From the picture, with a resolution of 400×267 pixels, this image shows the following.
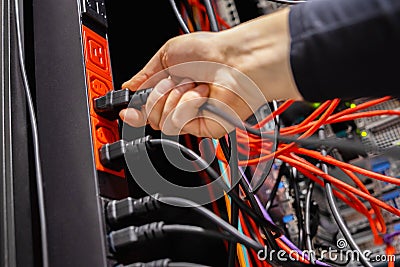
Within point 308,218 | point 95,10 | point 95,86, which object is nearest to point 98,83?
point 95,86

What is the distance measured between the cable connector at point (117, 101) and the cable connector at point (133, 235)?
0.16 m

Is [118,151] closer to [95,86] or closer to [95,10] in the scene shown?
[95,86]

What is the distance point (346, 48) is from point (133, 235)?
12.1 inches

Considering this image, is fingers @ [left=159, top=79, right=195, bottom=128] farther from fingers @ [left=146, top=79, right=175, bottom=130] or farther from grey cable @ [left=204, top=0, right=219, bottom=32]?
grey cable @ [left=204, top=0, right=219, bottom=32]

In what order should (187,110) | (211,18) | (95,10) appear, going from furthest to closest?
(211,18) < (95,10) < (187,110)

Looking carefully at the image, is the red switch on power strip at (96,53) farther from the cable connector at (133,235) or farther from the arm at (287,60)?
the cable connector at (133,235)

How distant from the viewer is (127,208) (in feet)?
1.87

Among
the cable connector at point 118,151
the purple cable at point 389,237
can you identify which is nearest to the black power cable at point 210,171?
the cable connector at point 118,151

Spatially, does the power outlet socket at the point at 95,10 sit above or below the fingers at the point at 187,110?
above

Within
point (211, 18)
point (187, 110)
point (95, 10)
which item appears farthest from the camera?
point (211, 18)

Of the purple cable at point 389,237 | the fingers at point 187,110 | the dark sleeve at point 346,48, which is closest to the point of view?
the dark sleeve at point 346,48

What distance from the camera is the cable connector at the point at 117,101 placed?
2.05ft

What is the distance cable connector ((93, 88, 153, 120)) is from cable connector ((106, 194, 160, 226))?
12 centimetres

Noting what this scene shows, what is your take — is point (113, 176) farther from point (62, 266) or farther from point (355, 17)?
point (355, 17)
